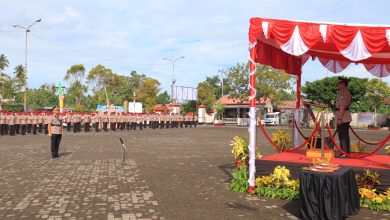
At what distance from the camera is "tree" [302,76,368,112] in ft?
166

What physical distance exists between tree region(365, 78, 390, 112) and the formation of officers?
2657cm

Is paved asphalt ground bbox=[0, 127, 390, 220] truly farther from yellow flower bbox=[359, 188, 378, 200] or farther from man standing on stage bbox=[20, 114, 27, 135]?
man standing on stage bbox=[20, 114, 27, 135]

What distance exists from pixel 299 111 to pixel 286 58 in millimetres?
2045

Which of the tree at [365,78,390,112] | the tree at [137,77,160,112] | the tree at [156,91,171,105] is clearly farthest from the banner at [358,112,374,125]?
the tree at [156,91,171,105]

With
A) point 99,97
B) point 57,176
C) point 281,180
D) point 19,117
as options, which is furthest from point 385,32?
point 99,97

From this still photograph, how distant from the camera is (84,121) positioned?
1166 inches

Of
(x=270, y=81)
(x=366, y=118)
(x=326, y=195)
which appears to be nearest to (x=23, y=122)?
(x=326, y=195)

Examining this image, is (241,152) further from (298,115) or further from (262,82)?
(262,82)

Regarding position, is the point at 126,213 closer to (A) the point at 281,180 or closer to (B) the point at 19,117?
(A) the point at 281,180

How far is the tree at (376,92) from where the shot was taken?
50.9 meters

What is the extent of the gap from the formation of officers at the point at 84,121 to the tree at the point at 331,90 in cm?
1986

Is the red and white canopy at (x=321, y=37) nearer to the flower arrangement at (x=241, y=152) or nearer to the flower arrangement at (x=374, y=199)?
the flower arrangement at (x=241, y=152)

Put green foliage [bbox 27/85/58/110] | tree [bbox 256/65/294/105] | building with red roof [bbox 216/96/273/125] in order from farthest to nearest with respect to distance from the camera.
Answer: green foliage [bbox 27/85/58/110], building with red roof [bbox 216/96/273/125], tree [bbox 256/65/294/105]

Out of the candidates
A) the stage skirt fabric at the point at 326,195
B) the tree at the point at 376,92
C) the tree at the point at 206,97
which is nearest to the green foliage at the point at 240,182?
the stage skirt fabric at the point at 326,195
